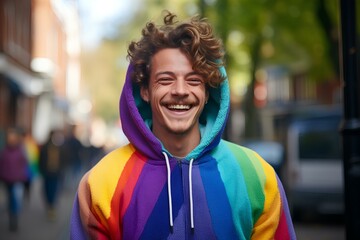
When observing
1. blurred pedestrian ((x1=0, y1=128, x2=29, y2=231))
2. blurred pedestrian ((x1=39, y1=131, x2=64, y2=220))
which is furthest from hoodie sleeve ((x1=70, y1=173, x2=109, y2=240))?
blurred pedestrian ((x1=39, y1=131, x2=64, y2=220))

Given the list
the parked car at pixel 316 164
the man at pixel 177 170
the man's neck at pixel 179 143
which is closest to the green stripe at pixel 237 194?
the man at pixel 177 170

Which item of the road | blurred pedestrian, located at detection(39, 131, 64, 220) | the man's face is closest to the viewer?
the man's face

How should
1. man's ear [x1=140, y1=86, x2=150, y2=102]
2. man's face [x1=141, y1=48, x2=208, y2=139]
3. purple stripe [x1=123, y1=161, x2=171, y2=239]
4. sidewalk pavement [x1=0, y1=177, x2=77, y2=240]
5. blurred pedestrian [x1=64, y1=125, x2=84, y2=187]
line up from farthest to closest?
blurred pedestrian [x1=64, y1=125, x2=84, y2=187]
sidewalk pavement [x1=0, y1=177, x2=77, y2=240]
man's ear [x1=140, y1=86, x2=150, y2=102]
man's face [x1=141, y1=48, x2=208, y2=139]
purple stripe [x1=123, y1=161, x2=171, y2=239]

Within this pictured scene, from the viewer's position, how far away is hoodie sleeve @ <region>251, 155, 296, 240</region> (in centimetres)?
288

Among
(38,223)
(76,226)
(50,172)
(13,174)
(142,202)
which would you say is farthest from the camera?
(50,172)

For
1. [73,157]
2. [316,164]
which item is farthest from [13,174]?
[73,157]

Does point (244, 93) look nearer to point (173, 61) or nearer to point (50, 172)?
point (50, 172)

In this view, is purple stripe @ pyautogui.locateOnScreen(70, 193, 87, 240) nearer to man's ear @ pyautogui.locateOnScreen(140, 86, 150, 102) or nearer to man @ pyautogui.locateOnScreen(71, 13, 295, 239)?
man @ pyautogui.locateOnScreen(71, 13, 295, 239)

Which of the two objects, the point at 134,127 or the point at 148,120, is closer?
the point at 134,127

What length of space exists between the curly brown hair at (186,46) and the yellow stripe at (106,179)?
0.31 metres

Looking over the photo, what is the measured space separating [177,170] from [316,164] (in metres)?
12.9

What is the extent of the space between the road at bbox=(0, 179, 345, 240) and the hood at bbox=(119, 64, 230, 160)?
929 centimetres

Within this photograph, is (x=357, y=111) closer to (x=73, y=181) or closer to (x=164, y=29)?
(x=164, y=29)

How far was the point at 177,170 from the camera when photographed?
2855 millimetres
